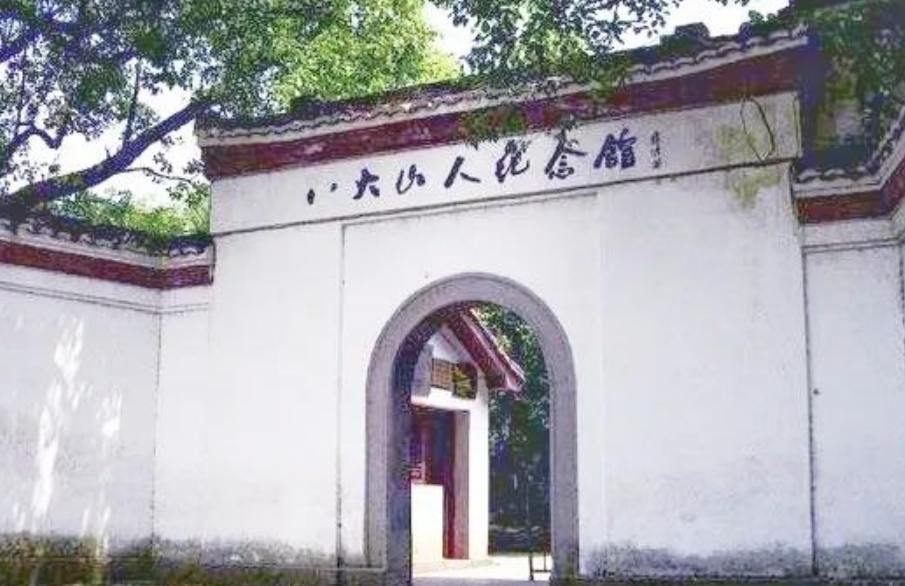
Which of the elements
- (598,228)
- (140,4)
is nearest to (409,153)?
(598,228)

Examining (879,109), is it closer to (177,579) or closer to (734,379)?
(734,379)

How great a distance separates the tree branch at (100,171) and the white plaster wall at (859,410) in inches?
294

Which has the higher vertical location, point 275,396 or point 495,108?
point 495,108

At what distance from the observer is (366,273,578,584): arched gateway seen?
9109 mm

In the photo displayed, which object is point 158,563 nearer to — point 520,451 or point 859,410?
point 859,410

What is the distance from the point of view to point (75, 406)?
10359mm

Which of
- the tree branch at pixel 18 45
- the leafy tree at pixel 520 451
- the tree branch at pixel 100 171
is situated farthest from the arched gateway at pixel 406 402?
the leafy tree at pixel 520 451

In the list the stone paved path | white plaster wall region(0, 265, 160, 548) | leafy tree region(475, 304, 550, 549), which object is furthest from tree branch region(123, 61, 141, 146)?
leafy tree region(475, 304, 550, 549)

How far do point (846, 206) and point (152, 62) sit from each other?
769cm

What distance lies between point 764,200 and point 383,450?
3886 millimetres

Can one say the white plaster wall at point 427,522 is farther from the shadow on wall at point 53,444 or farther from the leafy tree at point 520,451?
the leafy tree at point 520,451

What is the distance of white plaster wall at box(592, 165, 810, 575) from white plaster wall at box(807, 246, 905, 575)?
15 centimetres

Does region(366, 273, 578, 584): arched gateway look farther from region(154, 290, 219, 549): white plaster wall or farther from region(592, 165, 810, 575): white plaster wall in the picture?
region(154, 290, 219, 549): white plaster wall

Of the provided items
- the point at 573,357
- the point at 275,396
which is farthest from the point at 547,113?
the point at 275,396
